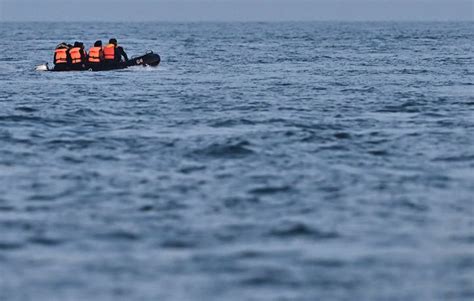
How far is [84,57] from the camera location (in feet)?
133

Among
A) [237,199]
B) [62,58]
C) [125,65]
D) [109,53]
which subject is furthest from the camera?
[125,65]

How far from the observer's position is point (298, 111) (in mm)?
24969

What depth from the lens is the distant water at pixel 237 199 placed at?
1022 centimetres

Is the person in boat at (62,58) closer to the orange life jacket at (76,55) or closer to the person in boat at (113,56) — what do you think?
the orange life jacket at (76,55)

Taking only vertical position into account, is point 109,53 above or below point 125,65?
above

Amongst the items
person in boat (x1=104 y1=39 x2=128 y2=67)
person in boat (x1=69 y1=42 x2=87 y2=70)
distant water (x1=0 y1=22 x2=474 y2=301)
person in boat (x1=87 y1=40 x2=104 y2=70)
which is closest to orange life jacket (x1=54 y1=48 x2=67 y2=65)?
person in boat (x1=69 y1=42 x2=87 y2=70)

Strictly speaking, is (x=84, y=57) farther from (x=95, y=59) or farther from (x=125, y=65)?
(x=125, y=65)

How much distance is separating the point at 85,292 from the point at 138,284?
53 cm

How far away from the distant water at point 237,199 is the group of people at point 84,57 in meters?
12.4

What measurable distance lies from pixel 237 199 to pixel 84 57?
27.5m

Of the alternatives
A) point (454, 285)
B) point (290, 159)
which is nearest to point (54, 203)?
point (290, 159)

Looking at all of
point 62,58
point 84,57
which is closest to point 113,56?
point 84,57

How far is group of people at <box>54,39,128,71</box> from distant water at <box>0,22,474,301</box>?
12422 mm

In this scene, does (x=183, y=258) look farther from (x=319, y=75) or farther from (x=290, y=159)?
(x=319, y=75)
